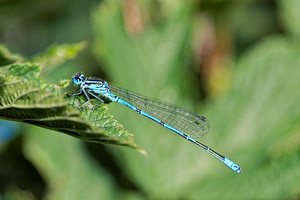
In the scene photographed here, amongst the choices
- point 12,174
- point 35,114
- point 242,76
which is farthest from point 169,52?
point 35,114

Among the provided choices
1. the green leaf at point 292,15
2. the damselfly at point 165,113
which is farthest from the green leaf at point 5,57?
the green leaf at point 292,15

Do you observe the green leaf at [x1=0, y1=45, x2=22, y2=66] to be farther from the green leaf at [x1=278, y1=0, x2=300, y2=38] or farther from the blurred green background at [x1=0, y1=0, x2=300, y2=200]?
the green leaf at [x1=278, y1=0, x2=300, y2=38]

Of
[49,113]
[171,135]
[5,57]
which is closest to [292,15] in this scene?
[171,135]

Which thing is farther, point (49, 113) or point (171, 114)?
point (171, 114)

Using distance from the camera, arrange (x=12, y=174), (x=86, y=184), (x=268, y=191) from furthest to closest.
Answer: (x=12, y=174) → (x=86, y=184) → (x=268, y=191)

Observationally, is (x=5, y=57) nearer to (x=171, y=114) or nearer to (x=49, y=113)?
(x=49, y=113)

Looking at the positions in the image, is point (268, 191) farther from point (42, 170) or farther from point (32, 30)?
point (32, 30)

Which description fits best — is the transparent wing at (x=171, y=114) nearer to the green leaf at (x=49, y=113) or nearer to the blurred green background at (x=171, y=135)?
the blurred green background at (x=171, y=135)
